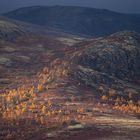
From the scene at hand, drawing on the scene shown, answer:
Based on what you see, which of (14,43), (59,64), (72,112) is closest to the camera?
(72,112)

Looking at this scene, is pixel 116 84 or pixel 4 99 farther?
pixel 116 84

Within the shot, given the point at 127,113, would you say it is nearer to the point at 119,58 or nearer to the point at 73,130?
the point at 73,130

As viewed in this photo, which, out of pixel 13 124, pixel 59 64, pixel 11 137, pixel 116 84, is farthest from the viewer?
pixel 59 64

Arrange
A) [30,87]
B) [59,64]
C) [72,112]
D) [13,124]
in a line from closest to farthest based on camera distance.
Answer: [13,124] → [72,112] → [30,87] → [59,64]

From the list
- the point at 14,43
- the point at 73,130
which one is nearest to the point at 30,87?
the point at 73,130

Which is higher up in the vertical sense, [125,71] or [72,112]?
[125,71]

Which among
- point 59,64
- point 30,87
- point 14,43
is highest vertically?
point 14,43

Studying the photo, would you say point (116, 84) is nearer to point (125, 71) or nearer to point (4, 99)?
point (125, 71)

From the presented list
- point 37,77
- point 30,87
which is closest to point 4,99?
point 30,87

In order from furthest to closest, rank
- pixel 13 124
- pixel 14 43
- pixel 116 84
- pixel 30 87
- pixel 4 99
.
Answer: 1. pixel 14 43
2. pixel 116 84
3. pixel 30 87
4. pixel 4 99
5. pixel 13 124
